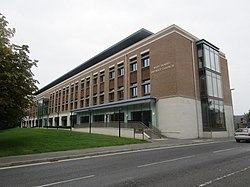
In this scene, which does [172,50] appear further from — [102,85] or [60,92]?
[60,92]

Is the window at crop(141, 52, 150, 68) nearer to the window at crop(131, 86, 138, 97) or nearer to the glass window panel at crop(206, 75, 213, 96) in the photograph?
the window at crop(131, 86, 138, 97)

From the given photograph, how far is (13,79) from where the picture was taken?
13133 millimetres

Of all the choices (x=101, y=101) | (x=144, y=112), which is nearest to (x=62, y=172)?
(x=144, y=112)

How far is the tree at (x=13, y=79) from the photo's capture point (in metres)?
13.1

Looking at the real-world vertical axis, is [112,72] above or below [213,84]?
above

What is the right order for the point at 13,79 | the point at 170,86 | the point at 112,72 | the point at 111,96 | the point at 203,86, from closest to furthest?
the point at 13,79
the point at 170,86
the point at 203,86
the point at 111,96
the point at 112,72

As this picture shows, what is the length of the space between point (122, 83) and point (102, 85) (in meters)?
7.25

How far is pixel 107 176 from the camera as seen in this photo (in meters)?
7.10

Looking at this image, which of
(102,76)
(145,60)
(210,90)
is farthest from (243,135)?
(102,76)

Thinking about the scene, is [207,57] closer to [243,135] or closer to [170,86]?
[170,86]

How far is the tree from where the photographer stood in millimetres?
13109

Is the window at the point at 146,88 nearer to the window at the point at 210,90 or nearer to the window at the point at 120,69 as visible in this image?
the window at the point at 120,69

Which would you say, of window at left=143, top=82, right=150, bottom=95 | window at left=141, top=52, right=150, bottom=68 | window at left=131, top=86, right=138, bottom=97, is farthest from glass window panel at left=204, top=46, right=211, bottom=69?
window at left=131, top=86, right=138, bottom=97

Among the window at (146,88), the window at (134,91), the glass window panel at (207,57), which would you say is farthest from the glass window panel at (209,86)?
the window at (134,91)
